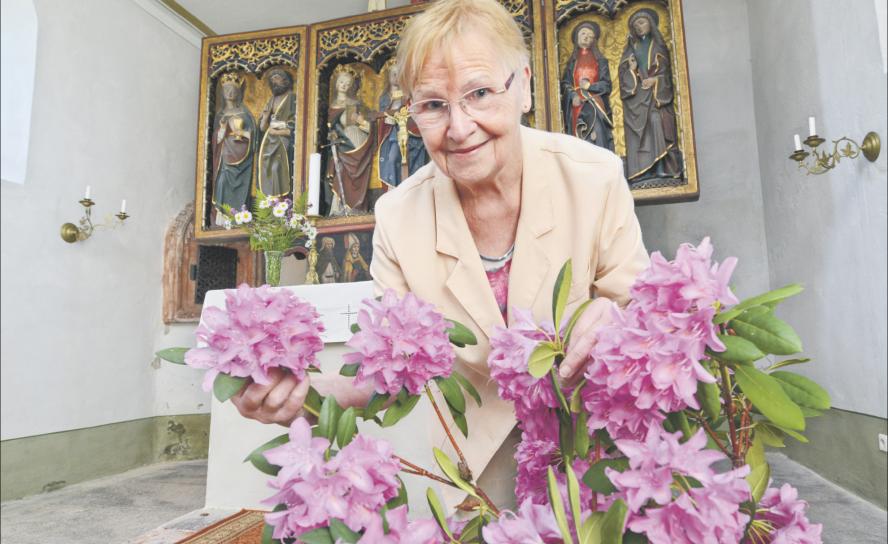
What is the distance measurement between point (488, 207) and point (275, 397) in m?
0.52

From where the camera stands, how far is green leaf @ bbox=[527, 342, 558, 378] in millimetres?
349

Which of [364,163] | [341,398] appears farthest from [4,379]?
[364,163]

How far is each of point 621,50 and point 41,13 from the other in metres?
2.59

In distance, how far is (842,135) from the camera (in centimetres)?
99

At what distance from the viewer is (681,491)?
30 centimetres

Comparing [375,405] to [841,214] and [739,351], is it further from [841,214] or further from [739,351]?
[841,214]

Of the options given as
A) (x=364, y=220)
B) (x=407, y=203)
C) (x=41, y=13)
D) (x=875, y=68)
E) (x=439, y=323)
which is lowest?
(x=439, y=323)

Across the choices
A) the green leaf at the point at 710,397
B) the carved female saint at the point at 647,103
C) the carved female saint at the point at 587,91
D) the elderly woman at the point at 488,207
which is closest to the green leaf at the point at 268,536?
the green leaf at the point at 710,397

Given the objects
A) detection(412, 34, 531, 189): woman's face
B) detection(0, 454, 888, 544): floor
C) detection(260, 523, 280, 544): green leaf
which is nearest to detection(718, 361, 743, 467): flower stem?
detection(260, 523, 280, 544): green leaf

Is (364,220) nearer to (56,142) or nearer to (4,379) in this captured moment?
(56,142)

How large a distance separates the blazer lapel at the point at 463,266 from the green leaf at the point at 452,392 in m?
0.27

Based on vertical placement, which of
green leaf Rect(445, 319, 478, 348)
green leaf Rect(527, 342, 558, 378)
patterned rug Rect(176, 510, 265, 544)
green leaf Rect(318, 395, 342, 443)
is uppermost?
green leaf Rect(445, 319, 478, 348)

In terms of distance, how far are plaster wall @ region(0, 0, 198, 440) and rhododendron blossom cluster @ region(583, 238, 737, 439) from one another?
0.81 m

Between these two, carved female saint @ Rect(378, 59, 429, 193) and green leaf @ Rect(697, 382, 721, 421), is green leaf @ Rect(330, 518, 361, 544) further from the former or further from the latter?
carved female saint @ Rect(378, 59, 429, 193)
